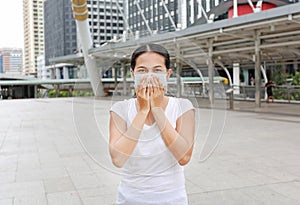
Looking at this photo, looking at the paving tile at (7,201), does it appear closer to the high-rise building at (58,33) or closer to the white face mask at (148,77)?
the white face mask at (148,77)

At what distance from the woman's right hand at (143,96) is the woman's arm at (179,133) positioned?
35mm

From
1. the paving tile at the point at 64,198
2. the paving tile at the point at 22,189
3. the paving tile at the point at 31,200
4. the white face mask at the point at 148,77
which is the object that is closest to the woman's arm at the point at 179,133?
the white face mask at the point at 148,77

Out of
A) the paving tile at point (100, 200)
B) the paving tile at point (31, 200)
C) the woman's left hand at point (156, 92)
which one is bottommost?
the paving tile at point (31, 200)

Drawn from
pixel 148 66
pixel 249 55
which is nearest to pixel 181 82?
pixel 148 66

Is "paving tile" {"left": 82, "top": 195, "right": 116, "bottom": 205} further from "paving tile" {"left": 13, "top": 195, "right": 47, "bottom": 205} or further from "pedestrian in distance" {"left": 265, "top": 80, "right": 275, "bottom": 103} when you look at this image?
"pedestrian in distance" {"left": 265, "top": 80, "right": 275, "bottom": 103}

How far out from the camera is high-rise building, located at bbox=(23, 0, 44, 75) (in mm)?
163000

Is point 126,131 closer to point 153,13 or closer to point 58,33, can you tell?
point 153,13

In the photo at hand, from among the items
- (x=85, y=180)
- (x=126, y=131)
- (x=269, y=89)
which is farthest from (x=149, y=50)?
(x=269, y=89)

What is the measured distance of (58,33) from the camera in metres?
95.4

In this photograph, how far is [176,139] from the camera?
5.29 feet

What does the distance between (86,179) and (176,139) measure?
14.0 feet

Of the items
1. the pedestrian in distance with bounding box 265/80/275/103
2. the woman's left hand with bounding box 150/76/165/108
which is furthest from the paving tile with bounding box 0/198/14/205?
the pedestrian in distance with bounding box 265/80/275/103

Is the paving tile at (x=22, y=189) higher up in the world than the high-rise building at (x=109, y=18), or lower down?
lower down

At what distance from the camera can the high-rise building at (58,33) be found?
240ft
